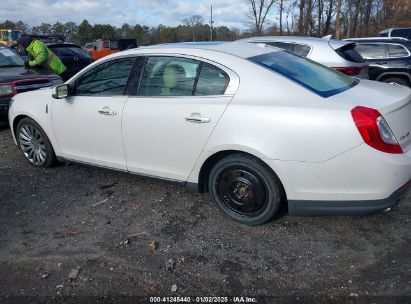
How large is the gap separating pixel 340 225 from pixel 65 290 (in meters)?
2.38

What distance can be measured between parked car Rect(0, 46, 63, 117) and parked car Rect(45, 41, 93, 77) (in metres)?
2.07

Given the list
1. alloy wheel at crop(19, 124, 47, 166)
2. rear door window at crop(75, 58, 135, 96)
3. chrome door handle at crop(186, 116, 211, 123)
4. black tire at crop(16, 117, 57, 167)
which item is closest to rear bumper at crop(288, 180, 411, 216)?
chrome door handle at crop(186, 116, 211, 123)

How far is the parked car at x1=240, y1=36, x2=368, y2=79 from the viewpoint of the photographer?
7.31 meters

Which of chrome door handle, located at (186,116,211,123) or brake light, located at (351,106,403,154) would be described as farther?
chrome door handle, located at (186,116,211,123)

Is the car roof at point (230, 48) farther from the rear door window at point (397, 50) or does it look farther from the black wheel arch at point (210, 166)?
the rear door window at point (397, 50)

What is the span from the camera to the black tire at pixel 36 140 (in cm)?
512

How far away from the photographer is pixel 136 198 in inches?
174

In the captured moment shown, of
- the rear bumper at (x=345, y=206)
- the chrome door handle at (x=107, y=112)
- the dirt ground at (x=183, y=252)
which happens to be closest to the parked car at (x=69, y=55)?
the chrome door handle at (x=107, y=112)

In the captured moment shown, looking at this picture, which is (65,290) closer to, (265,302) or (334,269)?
(265,302)

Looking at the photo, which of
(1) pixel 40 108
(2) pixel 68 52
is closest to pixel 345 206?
(1) pixel 40 108

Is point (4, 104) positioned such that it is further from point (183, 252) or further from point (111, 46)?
point (111, 46)

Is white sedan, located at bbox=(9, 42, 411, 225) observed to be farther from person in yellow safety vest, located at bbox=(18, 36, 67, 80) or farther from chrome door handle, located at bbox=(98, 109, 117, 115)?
person in yellow safety vest, located at bbox=(18, 36, 67, 80)

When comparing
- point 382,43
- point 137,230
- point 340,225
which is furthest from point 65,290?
point 382,43

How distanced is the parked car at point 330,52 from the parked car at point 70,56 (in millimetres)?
5967
